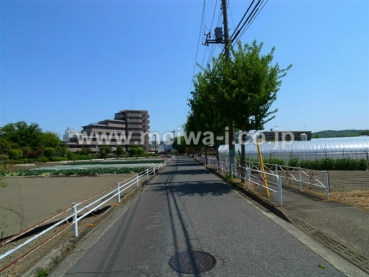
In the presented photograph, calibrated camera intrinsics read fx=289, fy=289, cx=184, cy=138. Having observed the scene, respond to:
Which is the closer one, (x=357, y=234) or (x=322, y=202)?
(x=357, y=234)

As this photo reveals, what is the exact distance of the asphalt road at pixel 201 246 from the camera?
4309 mm

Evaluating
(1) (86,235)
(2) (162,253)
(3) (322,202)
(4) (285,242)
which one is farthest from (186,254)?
(3) (322,202)

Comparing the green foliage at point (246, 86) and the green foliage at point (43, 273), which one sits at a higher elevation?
the green foliage at point (246, 86)

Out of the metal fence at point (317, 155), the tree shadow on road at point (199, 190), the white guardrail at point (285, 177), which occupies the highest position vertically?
the metal fence at point (317, 155)

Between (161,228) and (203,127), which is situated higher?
(203,127)

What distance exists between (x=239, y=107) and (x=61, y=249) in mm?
11304

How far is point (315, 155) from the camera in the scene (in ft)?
93.0

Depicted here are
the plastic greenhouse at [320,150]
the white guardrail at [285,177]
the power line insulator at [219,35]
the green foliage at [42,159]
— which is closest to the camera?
the white guardrail at [285,177]

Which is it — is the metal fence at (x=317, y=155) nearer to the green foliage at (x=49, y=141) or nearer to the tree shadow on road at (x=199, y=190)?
the tree shadow on road at (x=199, y=190)

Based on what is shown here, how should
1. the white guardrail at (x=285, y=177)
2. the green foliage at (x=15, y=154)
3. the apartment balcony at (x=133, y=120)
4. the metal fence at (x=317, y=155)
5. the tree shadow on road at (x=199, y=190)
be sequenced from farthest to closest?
the apartment balcony at (x=133, y=120)
the green foliage at (x=15, y=154)
the metal fence at (x=317, y=155)
the tree shadow on road at (x=199, y=190)
the white guardrail at (x=285, y=177)

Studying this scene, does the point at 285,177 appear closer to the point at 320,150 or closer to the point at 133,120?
the point at 320,150

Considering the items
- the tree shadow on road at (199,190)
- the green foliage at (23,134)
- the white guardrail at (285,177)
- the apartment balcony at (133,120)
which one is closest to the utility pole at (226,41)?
the white guardrail at (285,177)

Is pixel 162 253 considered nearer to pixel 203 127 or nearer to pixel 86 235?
pixel 86 235

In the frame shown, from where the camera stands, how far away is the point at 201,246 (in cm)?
535
